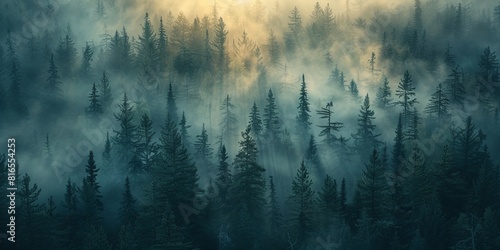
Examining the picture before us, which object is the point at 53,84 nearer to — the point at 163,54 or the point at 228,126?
the point at 163,54

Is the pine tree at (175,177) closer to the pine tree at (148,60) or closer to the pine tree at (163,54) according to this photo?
the pine tree at (148,60)

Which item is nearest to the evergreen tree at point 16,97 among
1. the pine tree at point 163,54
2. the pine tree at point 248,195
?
the pine tree at point 163,54

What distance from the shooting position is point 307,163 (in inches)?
3789

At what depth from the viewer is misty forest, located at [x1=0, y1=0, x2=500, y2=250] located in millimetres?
62469

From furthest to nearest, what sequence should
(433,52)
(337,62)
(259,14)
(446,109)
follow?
(259,14)
(337,62)
(433,52)
(446,109)

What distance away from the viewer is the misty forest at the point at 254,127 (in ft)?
205

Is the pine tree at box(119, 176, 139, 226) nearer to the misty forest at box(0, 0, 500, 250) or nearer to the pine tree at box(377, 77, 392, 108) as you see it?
the misty forest at box(0, 0, 500, 250)

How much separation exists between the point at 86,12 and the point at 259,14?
53554 mm

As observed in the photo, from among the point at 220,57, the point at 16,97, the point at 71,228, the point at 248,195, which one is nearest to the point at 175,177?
the point at 248,195

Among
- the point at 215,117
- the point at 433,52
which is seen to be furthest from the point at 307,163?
the point at 433,52

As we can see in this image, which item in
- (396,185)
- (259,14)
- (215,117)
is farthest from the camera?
(259,14)

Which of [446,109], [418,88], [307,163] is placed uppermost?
[418,88]

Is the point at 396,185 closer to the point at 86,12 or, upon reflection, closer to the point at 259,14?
the point at 259,14

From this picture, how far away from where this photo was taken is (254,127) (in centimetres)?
10338
